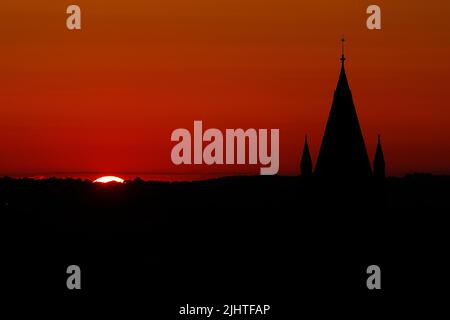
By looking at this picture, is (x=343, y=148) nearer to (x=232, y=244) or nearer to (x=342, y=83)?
(x=342, y=83)

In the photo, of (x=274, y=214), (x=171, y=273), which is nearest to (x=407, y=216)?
(x=274, y=214)

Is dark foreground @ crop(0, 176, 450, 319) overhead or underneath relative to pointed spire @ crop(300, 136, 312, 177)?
underneath

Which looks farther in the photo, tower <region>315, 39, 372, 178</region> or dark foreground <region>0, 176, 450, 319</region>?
dark foreground <region>0, 176, 450, 319</region>

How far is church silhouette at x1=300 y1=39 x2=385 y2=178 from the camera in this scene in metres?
77.6

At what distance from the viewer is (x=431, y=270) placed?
8738 cm

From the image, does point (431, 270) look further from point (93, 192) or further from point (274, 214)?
point (93, 192)

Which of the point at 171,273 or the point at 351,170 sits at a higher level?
the point at 351,170

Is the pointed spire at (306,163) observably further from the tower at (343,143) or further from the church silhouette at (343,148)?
the tower at (343,143)

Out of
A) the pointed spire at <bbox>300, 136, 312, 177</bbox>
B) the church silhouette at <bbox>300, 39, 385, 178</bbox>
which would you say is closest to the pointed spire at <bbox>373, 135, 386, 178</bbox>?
the church silhouette at <bbox>300, 39, 385, 178</bbox>

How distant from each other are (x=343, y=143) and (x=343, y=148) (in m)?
0.64

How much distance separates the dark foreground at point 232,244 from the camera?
279ft

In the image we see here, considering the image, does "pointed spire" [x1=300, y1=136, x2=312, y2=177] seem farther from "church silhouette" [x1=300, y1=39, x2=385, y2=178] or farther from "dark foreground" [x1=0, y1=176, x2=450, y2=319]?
"dark foreground" [x1=0, y1=176, x2=450, y2=319]

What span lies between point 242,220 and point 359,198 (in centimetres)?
1331

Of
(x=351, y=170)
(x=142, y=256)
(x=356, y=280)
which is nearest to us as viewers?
(x=351, y=170)
